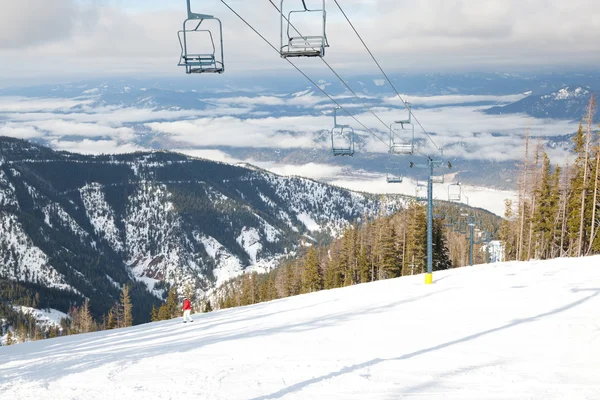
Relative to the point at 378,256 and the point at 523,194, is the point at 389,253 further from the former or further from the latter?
the point at 523,194

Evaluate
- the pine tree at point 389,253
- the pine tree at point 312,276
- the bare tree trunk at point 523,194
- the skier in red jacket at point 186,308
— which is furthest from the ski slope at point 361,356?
the pine tree at point 312,276

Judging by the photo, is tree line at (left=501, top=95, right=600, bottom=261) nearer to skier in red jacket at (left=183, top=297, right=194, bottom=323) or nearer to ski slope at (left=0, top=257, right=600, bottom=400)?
ski slope at (left=0, top=257, right=600, bottom=400)

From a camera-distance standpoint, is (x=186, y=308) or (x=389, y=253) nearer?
(x=186, y=308)

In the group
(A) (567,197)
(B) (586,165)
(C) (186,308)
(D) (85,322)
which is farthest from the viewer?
(D) (85,322)

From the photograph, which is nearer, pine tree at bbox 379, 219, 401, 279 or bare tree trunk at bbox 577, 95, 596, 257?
bare tree trunk at bbox 577, 95, 596, 257

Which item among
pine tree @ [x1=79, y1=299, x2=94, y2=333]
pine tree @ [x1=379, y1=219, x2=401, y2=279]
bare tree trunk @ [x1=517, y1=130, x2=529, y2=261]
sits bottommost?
pine tree @ [x1=79, y1=299, x2=94, y2=333]

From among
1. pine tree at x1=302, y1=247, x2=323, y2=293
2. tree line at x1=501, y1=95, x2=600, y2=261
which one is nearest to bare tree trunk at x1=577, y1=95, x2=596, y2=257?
tree line at x1=501, y1=95, x2=600, y2=261

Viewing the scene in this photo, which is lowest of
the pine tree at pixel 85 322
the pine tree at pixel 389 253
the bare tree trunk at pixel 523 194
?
the pine tree at pixel 85 322

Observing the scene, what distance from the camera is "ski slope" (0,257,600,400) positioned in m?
12.4

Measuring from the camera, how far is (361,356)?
1536 cm

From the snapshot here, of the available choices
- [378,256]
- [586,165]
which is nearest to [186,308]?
[586,165]

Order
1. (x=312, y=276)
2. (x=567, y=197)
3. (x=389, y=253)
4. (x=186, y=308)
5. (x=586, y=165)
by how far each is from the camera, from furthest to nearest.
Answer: (x=312, y=276)
(x=389, y=253)
(x=567, y=197)
(x=586, y=165)
(x=186, y=308)

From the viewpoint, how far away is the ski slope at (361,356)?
1242 cm

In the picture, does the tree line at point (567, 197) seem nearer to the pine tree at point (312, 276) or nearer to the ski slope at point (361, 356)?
the pine tree at point (312, 276)
